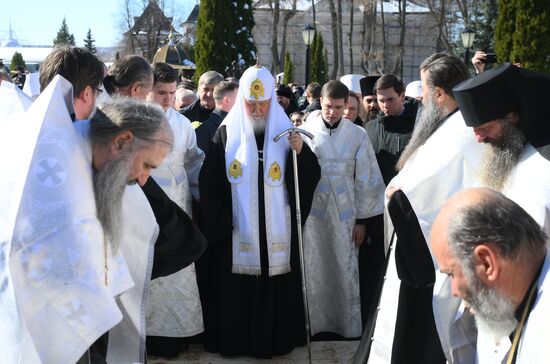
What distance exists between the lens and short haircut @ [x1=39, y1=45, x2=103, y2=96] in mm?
3348

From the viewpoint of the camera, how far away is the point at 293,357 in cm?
544

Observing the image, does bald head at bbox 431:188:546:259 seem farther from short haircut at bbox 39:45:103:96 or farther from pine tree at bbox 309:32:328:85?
pine tree at bbox 309:32:328:85

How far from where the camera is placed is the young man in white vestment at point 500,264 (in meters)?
2.05

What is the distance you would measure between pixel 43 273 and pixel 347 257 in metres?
3.94

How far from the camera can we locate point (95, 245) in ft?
8.14

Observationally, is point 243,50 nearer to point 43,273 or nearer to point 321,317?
point 321,317

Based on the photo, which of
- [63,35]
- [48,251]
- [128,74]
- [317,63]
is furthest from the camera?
[63,35]

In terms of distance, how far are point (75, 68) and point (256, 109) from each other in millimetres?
2136

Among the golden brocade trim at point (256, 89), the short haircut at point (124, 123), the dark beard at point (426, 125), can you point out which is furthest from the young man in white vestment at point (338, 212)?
the short haircut at point (124, 123)

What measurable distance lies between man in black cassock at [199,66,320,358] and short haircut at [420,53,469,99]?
1380mm

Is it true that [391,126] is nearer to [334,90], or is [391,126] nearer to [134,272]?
[334,90]

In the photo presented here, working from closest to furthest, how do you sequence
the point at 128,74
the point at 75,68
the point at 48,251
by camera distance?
the point at 48,251 → the point at 75,68 → the point at 128,74

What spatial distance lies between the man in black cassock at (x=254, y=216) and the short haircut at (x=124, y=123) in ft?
8.41

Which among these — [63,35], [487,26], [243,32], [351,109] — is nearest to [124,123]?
[351,109]
